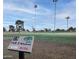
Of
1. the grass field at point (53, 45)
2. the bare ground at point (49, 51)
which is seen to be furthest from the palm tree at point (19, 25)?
the bare ground at point (49, 51)

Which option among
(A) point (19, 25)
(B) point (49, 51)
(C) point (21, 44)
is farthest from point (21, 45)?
(B) point (49, 51)

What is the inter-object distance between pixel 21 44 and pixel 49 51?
1.07 feet

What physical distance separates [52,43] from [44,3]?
0.46m

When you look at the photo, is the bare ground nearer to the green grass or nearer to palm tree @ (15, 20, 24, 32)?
the green grass

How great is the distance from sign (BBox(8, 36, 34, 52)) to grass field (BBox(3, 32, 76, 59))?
45 millimetres

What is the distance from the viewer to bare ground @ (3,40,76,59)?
8.23ft

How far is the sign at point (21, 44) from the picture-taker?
2469 mm

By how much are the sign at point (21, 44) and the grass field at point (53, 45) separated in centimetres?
4

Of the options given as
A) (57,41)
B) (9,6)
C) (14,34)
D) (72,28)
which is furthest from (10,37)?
(72,28)

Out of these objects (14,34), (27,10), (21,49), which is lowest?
(21,49)

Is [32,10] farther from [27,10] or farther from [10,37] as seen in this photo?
[10,37]

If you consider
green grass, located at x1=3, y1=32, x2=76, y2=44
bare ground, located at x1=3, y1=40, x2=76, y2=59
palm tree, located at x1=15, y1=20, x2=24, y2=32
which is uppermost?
palm tree, located at x1=15, y1=20, x2=24, y2=32

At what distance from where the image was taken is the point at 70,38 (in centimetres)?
257

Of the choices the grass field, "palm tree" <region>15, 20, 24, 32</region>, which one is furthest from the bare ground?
"palm tree" <region>15, 20, 24, 32</region>
